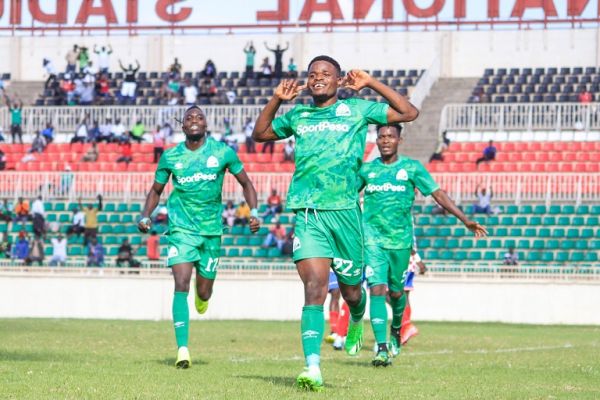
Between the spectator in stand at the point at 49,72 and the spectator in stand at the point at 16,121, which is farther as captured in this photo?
the spectator in stand at the point at 49,72

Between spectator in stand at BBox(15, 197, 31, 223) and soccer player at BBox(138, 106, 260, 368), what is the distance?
75.3 ft

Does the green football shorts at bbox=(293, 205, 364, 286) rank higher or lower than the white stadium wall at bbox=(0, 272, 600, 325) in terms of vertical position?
higher

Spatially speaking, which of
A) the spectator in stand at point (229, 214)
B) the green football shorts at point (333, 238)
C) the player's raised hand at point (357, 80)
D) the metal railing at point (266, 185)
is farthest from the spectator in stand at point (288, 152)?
the player's raised hand at point (357, 80)

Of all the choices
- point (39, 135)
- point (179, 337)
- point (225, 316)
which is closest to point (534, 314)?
point (225, 316)

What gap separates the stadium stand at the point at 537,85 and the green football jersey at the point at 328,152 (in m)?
32.5

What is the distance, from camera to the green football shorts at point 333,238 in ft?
38.7

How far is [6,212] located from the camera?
37500 millimetres

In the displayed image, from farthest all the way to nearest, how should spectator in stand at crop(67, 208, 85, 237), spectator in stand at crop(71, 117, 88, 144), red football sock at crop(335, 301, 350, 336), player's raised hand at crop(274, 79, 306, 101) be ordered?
1. spectator in stand at crop(71, 117, 88, 144)
2. spectator in stand at crop(67, 208, 85, 237)
3. red football sock at crop(335, 301, 350, 336)
4. player's raised hand at crop(274, 79, 306, 101)

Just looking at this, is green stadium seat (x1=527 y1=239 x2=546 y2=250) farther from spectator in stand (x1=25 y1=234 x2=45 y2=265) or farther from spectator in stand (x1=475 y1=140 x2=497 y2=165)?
spectator in stand (x1=25 y1=234 x2=45 y2=265)

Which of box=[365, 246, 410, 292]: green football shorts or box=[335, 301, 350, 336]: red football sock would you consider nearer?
box=[365, 246, 410, 292]: green football shorts

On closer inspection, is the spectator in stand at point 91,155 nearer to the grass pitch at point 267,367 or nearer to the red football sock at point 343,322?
the grass pitch at point 267,367

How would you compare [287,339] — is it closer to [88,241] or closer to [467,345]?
[467,345]

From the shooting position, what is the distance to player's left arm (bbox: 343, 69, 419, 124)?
11.4 m

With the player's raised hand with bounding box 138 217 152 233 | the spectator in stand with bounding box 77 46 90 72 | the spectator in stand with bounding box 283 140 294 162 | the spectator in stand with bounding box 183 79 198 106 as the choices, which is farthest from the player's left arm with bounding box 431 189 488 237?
the spectator in stand with bounding box 77 46 90 72
